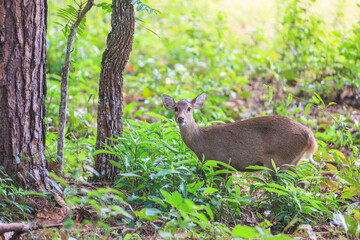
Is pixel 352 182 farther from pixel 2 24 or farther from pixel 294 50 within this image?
pixel 294 50

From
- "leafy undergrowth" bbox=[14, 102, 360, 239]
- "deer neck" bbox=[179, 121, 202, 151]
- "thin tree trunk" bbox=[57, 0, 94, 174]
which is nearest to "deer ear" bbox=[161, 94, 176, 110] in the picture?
"deer neck" bbox=[179, 121, 202, 151]

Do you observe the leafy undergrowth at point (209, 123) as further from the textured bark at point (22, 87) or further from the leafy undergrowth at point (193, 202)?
the textured bark at point (22, 87)

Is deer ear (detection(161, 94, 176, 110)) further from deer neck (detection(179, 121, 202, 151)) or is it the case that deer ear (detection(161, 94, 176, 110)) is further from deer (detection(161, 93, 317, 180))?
deer neck (detection(179, 121, 202, 151))

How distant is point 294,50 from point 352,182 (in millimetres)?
4587

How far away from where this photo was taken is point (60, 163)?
4.56m

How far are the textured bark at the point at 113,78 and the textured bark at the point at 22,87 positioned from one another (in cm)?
71

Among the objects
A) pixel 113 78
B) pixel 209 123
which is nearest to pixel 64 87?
pixel 113 78

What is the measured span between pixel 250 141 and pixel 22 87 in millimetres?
2614

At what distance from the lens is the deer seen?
504 centimetres

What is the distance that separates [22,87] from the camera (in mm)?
3947

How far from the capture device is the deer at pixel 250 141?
198 inches

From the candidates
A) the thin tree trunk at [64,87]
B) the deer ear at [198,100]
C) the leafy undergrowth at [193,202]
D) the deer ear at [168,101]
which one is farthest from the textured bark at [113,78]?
the deer ear at [198,100]

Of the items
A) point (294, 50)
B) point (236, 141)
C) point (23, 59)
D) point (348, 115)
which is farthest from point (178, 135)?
point (294, 50)

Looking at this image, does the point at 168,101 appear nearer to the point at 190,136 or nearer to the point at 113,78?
the point at 190,136
